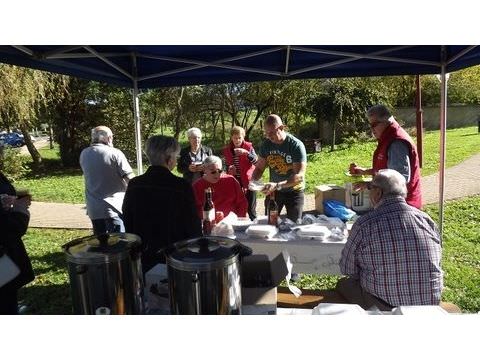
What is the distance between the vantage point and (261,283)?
1.87 metres

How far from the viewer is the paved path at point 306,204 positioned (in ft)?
24.0

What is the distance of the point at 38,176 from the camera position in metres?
13.7

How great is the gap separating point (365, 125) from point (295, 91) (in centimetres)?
297

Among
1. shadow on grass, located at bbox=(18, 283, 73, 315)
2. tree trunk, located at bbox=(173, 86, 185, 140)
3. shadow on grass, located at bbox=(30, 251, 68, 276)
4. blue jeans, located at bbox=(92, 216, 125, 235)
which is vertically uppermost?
tree trunk, located at bbox=(173, 86, 185, 140)

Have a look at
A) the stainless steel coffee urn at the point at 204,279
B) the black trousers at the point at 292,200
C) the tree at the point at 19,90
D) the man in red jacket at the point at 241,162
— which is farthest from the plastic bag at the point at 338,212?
the tree at the point at 19,90

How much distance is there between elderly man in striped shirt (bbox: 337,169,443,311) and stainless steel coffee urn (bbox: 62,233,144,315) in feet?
4.44

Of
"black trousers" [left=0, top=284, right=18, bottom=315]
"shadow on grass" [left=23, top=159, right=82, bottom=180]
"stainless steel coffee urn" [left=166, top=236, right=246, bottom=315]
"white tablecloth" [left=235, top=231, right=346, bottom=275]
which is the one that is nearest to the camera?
"stainless steel coffee urn" [left=166, top=236, right=246, bottom=315]

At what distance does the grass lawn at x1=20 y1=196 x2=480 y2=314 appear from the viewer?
3.88 metres

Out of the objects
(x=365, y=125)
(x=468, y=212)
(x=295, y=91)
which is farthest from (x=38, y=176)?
(x=468, y=212)

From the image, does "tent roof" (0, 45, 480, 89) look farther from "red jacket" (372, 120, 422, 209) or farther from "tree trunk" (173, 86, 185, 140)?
"tree trunk" (173, 86, 185, 140)

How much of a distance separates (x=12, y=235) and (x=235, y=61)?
2.74 metres

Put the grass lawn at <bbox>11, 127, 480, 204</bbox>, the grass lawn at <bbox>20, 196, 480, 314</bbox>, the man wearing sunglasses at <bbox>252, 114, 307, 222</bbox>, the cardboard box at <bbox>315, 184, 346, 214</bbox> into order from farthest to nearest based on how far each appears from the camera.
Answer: the grass lawn at <bbox>11, 127, 480, 204</bbox> < the cardboard box at <bbox>315, 184, 346, 214</bbox> < the man wearing sunglasses at <bbox>252, 114, 307, 222</bbox> < the grass lawn at <bbox>20, 196, 480, 314</bbox>

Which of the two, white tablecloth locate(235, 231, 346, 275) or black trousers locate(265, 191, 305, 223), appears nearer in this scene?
white tablecloth locate(235, 231, 346, 275)

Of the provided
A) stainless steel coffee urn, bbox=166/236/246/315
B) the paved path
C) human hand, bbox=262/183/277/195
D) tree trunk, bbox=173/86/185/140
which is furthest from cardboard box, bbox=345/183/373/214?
tree trunk, bbox=173/86/185/140
